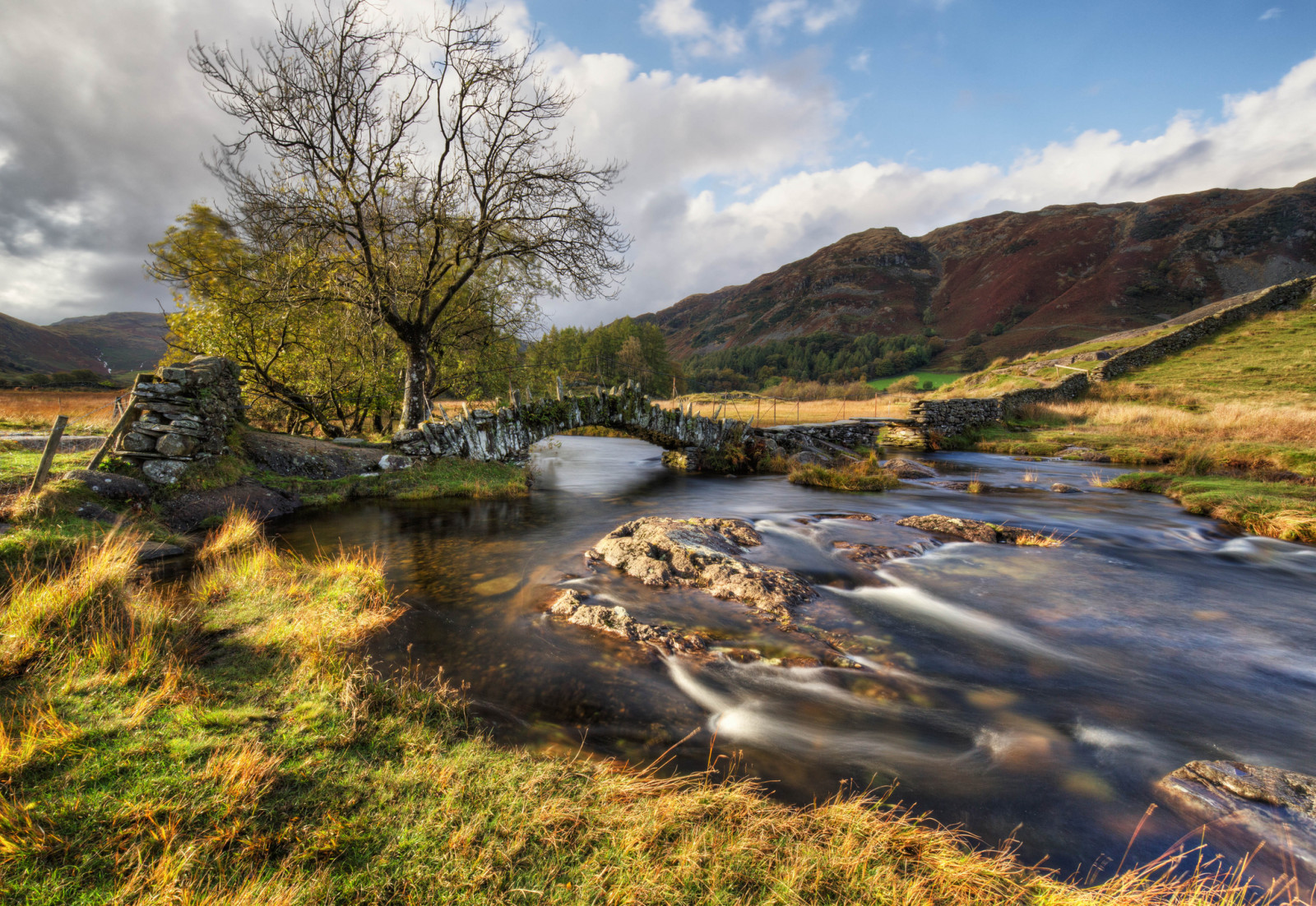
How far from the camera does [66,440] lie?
41.8 ft

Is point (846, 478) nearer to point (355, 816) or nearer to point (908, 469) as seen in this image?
point (908, 469)

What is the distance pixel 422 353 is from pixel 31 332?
9908 inches

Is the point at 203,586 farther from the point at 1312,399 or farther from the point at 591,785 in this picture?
the point at 1312,399

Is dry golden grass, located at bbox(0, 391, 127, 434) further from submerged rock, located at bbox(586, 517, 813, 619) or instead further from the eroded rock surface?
the eroded rock surface

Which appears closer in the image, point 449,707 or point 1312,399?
point 449,707

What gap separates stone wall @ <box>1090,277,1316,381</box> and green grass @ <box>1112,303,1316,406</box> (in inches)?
25.2

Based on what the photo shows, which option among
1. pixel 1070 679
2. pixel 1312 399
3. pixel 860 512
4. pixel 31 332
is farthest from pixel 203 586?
pixel 31 332

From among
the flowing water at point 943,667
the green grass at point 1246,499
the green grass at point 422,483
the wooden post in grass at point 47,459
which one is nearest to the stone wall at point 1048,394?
the green grass at point 1246,499

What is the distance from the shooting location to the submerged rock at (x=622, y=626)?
229 inches

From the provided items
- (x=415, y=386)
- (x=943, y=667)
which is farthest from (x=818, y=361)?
(x=943, y=667)

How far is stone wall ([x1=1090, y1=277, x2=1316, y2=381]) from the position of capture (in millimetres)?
37062

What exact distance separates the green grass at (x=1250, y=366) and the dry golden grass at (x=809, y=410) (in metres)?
15.1

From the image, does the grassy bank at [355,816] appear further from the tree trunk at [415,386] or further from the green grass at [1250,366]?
the green grass at [1250,366]

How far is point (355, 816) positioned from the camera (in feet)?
9.57
